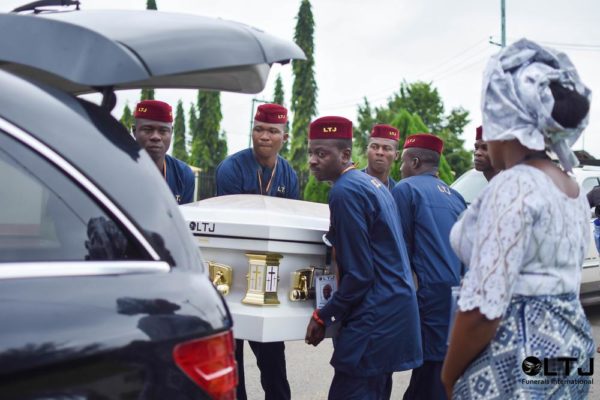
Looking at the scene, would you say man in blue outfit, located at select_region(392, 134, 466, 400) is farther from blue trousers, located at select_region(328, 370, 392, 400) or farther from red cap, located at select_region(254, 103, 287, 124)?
red cap, located at select_region(254, 103, 287, 124)

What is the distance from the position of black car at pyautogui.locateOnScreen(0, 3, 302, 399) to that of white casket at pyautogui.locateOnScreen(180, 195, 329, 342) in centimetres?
143

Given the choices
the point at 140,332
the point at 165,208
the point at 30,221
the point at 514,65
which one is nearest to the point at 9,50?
the point at 30,221

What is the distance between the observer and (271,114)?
15.3ft

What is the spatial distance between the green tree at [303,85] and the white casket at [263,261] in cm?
3815

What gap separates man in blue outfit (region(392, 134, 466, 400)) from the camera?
154 inches

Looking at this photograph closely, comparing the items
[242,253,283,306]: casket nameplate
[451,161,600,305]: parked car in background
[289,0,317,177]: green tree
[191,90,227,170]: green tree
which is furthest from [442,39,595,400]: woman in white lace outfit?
[191,90,227,170]: green tree

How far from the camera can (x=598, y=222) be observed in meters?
7.20

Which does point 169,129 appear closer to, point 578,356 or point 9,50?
point 9,50

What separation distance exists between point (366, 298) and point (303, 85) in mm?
39459

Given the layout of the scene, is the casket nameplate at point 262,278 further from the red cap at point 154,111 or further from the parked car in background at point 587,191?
the parked car in background at point 587,191

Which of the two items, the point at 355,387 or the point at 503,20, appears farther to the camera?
the point at 503,20

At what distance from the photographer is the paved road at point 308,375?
16.8 ft

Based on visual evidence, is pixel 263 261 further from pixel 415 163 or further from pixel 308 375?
pixel 308 375

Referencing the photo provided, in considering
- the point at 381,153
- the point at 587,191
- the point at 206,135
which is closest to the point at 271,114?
the point at 381,153
